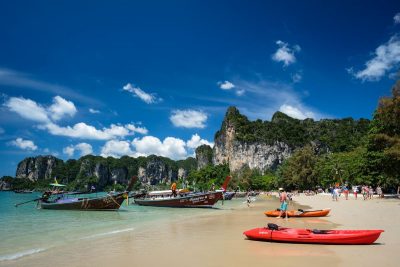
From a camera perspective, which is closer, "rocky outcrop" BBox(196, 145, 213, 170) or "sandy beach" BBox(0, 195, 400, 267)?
"sandy beach" BBox(0, 195, 400, 267)

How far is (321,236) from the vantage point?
9719mm

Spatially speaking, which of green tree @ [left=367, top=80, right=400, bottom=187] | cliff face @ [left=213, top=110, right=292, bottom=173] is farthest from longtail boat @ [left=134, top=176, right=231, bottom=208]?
cliff face @ [left=213, top=110, right=292, bottom=173]

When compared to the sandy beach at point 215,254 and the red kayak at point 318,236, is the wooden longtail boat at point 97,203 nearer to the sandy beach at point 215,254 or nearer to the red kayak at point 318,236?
the sandy beach at point 215,254

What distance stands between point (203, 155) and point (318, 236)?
172 metres

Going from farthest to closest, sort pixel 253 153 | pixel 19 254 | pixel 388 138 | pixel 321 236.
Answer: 1. pixel 253 153
2. pixel 388 138
3. pixel 19 254
4. pixel 321 236

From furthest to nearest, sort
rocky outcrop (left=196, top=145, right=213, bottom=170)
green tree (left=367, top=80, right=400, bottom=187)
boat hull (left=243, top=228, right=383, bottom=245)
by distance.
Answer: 1. rocky outcrop (left=196, top=145, right=213, bottom=170)
2. green tree (left=367, top=80, right=400, bottom=187)
3. boat hull (left=243, top=228, right=383, bottom=245)

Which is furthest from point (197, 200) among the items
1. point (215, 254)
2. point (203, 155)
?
point (203, 155)

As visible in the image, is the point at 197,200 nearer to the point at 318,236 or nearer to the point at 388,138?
the point at 388,138

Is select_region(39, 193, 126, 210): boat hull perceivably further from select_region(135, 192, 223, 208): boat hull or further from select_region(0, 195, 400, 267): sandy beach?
select_region(0, 195, 400, 267): sandy beach

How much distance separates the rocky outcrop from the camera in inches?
6998

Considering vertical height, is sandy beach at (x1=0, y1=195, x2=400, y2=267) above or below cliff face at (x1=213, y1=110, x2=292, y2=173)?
below

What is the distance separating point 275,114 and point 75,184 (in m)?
119

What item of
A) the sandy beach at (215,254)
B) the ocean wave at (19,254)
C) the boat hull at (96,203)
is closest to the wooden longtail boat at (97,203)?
the boat hull at (96,203)

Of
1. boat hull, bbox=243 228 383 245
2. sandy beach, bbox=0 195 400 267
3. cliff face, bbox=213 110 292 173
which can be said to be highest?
cliff face, bbox=213 110 292 173
